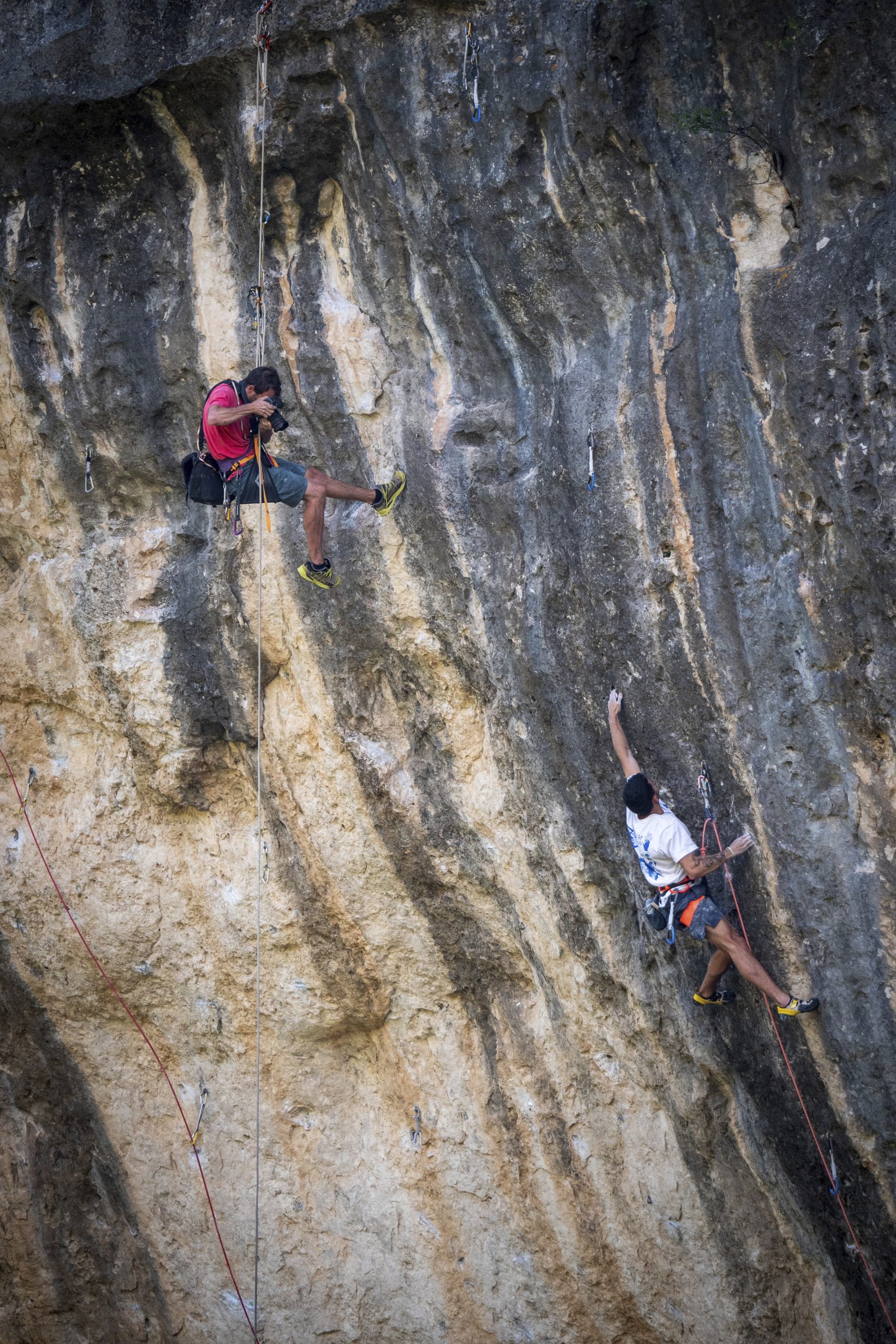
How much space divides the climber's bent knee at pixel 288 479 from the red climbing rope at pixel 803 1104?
3.02 metres

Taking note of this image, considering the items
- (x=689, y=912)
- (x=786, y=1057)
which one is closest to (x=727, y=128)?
(x=689, y=912)

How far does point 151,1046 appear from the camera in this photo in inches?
336

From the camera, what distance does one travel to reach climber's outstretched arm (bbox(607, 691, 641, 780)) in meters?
6.68

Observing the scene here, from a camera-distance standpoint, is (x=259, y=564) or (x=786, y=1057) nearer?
(x=786, y=1057)

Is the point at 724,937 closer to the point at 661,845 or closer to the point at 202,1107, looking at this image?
the point at 661,845

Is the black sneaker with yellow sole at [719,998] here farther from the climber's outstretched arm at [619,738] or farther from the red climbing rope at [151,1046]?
the red climbing rope at [151,1046]

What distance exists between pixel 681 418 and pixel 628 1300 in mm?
5507

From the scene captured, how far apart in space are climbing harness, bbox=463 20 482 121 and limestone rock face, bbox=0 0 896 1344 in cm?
6

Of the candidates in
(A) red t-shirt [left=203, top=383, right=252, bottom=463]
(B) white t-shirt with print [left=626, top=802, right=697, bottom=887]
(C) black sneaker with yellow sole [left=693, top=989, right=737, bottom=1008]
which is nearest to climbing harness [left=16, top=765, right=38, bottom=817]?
(A) red t-shirt [left=203, top=383, right=252, bottom=463]

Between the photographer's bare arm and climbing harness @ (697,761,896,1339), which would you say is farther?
the photographer's bare arm

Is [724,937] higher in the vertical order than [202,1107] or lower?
lower

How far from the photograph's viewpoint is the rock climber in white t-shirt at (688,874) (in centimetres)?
638

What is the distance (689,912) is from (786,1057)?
101 cm

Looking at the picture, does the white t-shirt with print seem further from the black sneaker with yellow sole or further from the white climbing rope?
the white climbing rope
